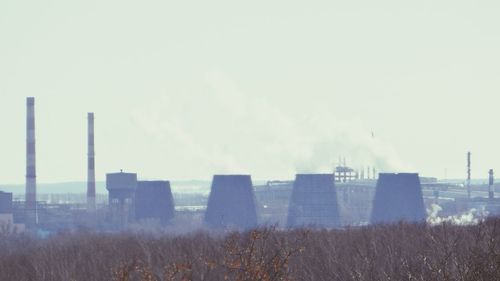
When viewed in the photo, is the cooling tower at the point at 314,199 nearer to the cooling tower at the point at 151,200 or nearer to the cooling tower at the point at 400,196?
the cooling tower at the point at 400,196

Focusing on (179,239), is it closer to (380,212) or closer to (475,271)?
(380,212)

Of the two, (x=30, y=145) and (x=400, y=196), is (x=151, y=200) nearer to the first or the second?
(x=30, y=145)

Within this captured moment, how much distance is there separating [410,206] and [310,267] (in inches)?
3481

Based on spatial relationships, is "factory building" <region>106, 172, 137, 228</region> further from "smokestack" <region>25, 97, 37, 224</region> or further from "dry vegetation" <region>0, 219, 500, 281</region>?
"dry vegetation" <region>0, 219, 500, 281</region>

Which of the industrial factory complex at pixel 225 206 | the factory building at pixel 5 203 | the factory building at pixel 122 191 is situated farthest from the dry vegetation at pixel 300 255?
the factory building at pixel 122 191

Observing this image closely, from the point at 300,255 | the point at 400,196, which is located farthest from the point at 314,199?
the point at 300,255

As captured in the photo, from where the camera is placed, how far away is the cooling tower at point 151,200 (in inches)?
6147

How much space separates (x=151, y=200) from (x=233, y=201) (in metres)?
13.9

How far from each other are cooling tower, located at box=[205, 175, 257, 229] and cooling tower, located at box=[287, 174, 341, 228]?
5.03 m

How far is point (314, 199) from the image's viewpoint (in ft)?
488

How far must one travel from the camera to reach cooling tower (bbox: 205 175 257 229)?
14638cm

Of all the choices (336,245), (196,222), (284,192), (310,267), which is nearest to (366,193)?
(284,192)

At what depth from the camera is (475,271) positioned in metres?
14.6

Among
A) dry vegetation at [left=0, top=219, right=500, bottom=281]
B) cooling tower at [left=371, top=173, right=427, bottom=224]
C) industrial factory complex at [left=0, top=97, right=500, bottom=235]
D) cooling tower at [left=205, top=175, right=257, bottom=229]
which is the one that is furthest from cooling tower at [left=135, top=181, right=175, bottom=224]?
dry vegetation at [left=0, top=219, right=500, bottom=281]
